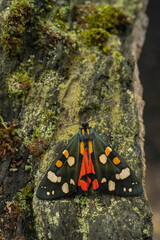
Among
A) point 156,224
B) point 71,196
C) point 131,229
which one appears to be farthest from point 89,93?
point 156,224

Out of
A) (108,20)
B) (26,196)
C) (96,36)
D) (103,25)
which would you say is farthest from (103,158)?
(108,20)

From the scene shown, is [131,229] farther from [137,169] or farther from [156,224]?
[156,224]

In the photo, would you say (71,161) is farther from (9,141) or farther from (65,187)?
(9,141)

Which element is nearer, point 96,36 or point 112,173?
point 112,173

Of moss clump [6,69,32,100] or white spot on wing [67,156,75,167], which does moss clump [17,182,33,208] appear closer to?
white spot on wing [67,156,75,167]

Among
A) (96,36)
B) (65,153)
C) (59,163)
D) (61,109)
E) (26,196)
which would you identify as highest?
(96,36)

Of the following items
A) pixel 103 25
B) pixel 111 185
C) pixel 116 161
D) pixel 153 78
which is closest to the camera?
pixel 111 185
